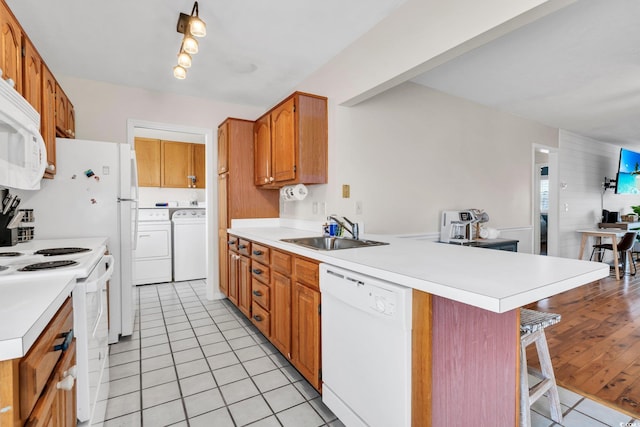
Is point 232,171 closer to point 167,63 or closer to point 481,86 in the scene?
point 167,63

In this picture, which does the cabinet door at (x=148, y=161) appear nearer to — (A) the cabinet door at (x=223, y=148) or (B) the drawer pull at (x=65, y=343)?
(A) the cabinet door at (x=223, y=148)

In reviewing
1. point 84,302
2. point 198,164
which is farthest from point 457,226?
point 198,164

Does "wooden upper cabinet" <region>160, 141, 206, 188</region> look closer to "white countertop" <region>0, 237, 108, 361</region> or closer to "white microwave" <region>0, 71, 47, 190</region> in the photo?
"white microwave" <region>0, 71, 47, 190</region>

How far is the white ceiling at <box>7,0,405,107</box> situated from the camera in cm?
202

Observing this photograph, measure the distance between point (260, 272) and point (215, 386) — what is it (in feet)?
2.79

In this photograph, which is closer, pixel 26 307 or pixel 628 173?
pixel 26 307

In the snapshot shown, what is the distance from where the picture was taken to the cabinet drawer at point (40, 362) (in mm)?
676

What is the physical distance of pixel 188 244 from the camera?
15.0ft

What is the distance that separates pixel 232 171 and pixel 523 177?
3.94 metres

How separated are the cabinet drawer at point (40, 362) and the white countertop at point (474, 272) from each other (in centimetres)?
107

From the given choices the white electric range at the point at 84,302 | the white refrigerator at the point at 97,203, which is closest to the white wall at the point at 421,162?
the white refrigerator at the point at 97,203

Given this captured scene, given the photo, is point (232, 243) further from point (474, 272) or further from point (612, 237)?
point (612, 237)

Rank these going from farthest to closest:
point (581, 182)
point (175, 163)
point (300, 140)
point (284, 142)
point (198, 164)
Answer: point (581, 182), point (198, 164), point (175, 163), point (284, 142), point (300, 140)

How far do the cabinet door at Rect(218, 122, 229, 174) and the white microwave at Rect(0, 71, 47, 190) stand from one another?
6.16 ft
